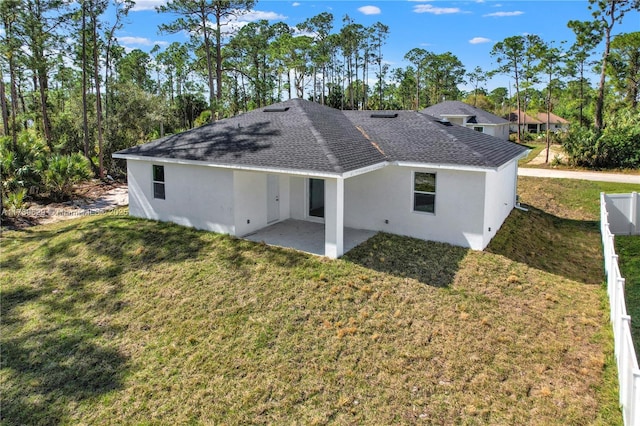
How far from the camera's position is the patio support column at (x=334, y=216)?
10609 millimetres

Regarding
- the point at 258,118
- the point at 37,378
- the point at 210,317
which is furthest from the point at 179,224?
the point at 37,378

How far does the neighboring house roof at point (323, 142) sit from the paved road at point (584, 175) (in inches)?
428

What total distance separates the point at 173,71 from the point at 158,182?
151 ft

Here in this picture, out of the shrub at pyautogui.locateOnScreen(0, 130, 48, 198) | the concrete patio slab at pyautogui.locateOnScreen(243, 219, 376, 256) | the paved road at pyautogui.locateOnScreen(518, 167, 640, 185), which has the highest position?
the shrub at pyautogui.locateOnScreen(0, 130, 48, 198)

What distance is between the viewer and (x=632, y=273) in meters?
10.7

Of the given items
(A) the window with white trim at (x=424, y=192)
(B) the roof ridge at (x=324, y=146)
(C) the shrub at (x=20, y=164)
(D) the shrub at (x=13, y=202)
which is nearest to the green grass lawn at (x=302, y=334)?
(A) the window with white trim at (x=424, y=192)

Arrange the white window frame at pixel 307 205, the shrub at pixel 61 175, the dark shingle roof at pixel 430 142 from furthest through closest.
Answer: the shrub at pixel 61 175 → the white window frame at pixel 307 205 → the dark shingle roof at pixel 430 142

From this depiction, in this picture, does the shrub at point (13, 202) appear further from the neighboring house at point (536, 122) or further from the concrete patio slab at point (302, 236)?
the neighboring house at point (536, 122)

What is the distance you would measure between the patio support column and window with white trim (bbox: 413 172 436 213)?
2748 mm

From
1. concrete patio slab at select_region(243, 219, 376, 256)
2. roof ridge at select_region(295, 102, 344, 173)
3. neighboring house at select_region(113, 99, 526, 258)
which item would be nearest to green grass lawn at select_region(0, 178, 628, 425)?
concrete patio slab at select_region(243, 219, 376, 256)

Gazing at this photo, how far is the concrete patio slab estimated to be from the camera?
1176 cm

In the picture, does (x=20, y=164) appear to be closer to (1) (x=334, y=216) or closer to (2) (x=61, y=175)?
(2) (x=61, y=175)

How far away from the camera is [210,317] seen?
8.83 meters

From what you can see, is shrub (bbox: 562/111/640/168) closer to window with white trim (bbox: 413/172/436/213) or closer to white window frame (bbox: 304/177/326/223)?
window with white trim (bbox: 413/172/436/213)
